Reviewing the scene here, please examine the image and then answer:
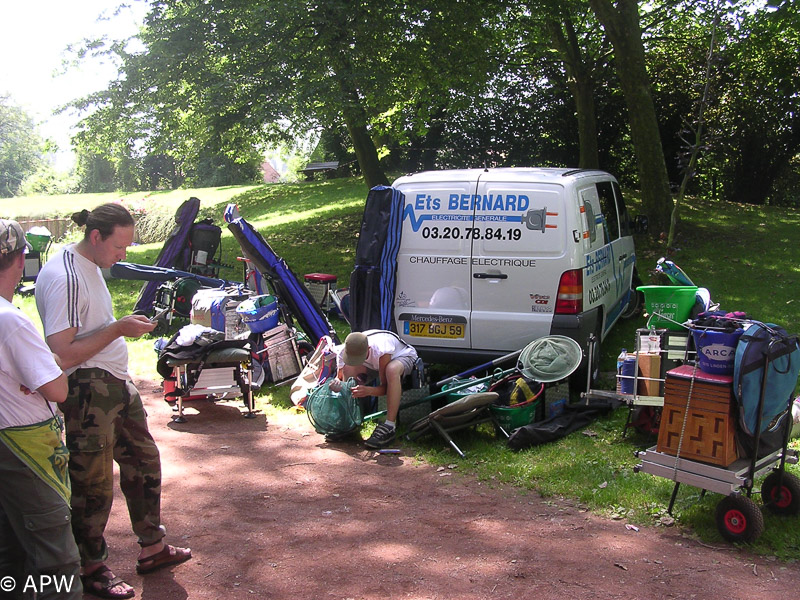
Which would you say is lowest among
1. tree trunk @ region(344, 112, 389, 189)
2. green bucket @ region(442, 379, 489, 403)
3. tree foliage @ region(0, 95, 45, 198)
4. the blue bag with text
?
green bucket @ region(442, 379, 489, 403)

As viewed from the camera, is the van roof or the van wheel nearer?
the van roof

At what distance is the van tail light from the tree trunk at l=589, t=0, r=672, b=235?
769cm

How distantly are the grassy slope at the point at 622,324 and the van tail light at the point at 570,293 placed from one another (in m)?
1.04

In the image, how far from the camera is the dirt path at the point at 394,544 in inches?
157

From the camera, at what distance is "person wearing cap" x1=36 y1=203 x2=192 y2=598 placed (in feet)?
11.9

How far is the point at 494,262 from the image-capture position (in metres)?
7.11

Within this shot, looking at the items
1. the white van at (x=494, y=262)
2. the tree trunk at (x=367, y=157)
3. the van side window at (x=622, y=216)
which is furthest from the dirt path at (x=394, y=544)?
the tree trunk at (x=367, y=157)

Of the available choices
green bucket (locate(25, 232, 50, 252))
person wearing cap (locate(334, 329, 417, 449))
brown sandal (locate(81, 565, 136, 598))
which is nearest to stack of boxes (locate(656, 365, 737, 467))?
person wearing cap (locate(334, 329, 417, 449))

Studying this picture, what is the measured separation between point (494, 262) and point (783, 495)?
3222 millimetres

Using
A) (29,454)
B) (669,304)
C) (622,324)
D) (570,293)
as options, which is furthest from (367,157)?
(29,454)

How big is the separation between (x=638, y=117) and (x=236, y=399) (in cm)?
944

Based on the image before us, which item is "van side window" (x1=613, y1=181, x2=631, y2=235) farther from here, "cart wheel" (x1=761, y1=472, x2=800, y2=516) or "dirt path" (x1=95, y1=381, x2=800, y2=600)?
"cart wheel" (x1=761, y1=472, x2=800, y2=516)

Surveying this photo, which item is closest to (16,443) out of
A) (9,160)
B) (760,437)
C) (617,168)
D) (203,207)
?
(760,437)

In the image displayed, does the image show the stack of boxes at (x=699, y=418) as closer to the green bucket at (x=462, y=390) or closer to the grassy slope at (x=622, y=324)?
the grassy slope at (x=622, y=324)
